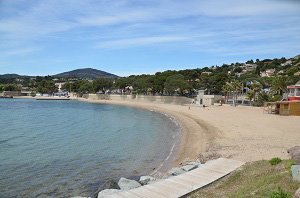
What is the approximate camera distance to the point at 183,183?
532 inches

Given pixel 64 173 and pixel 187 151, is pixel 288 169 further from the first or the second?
pixel 187 151

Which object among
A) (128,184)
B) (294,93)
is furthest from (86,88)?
(128,184)

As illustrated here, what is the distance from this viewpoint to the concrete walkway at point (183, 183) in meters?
12.2

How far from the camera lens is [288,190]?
33.6 feet

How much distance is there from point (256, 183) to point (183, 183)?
269 cm

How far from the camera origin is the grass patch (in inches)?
413

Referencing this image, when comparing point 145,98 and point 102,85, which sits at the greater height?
point 102,85

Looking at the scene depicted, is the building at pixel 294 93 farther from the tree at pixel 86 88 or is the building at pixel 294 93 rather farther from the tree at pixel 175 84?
the tree at pixel 86 88

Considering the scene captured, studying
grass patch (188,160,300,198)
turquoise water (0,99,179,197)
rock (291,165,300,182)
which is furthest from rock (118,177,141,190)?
rock (291,165,300,182)

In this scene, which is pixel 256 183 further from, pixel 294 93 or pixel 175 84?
pixel 175 84

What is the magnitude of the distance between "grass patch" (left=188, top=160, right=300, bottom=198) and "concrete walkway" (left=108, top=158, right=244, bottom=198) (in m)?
0.36

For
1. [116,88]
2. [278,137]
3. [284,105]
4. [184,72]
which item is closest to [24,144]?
[278,137]

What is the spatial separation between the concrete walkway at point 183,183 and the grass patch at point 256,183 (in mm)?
355

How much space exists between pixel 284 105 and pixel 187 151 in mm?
35033
